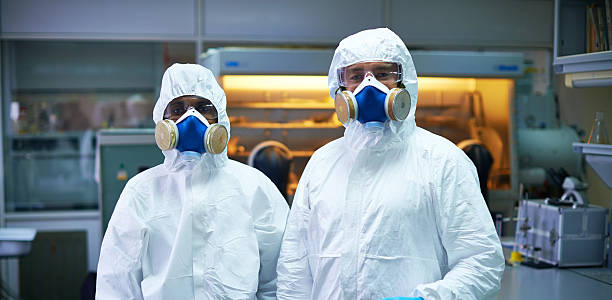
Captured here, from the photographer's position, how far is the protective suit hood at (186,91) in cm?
173

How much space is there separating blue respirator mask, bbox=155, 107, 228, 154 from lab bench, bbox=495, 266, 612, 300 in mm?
1089

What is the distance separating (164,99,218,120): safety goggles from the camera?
1746mm

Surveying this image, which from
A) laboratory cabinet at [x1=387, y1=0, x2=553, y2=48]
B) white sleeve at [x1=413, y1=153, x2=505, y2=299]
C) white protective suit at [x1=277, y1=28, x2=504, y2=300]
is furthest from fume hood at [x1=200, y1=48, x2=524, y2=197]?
white sleeve at [x1=413, y1=153, x2=505, y2=299]

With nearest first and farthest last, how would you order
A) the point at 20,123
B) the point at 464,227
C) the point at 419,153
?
the point at 464,227
the point at 419,153
the point at 20,123

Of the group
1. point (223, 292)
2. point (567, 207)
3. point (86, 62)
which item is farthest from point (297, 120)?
point (223, 292)

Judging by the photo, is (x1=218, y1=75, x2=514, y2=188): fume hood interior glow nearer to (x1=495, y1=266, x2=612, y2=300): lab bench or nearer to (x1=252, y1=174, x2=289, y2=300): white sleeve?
(x1=495, y1=266, x2=612, y2=300): lab bench

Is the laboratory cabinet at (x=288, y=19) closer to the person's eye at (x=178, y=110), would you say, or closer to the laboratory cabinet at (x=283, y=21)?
the laboratory cabinet at (x=283, y=21)

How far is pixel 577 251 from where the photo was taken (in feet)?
8.04

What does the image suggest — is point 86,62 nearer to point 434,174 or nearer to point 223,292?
point 223,292

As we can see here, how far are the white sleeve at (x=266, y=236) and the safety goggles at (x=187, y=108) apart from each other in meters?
0.26

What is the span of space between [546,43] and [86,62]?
3.24 meters

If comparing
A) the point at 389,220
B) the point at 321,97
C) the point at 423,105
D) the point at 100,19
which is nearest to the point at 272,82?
the point at 321,97

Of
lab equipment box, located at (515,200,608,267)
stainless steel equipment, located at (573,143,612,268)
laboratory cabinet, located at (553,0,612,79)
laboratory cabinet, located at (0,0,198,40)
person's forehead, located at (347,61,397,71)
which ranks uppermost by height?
laboratory cabinet, located at (0,0,198,40)

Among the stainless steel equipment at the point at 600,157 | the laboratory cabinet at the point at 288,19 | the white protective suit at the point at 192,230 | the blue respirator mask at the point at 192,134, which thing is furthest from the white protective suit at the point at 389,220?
the laboratory cabinet at the point at 288,19
